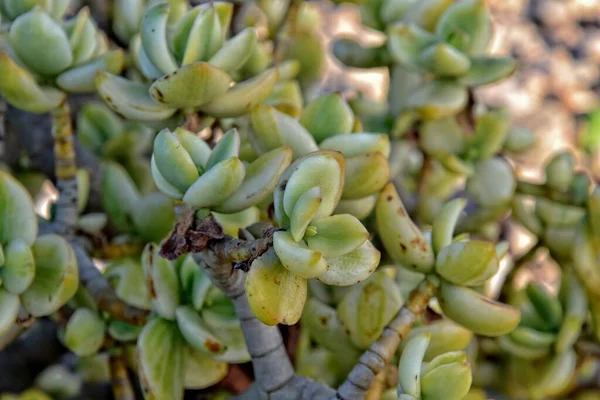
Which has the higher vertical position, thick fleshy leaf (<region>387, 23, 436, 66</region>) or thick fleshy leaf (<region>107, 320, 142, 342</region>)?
thick fleshy leaf (<region>387, 23, 436, 66</region>)

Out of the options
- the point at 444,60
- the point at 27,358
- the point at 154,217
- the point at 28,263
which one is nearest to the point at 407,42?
the point at 444,60

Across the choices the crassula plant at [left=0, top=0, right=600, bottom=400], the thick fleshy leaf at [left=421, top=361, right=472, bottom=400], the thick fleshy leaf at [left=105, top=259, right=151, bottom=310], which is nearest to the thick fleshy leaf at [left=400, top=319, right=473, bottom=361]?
the crassula plant at [left=0, top=0, right=600, bottom=400]

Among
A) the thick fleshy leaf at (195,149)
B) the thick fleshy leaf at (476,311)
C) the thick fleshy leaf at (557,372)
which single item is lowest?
the thick fleshy leaf at (557,372)

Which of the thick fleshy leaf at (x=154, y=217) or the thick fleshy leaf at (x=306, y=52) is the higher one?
the thick fleshy leaf at (x=306, y=52)

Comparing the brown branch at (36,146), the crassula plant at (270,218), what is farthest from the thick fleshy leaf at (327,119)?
the brown branch at (36,146)

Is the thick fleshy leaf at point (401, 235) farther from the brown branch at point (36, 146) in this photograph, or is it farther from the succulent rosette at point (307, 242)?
the brown branch at point (36, 146)

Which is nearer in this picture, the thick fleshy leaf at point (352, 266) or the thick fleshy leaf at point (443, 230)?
the thick fleshy leaf at point (352, 266)

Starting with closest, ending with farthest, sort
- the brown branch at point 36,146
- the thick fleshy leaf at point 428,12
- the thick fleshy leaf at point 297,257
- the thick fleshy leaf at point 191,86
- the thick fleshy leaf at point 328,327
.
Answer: the thick fleshy leaf at point 297,257, the thick fleshy leaf at point 191,86, the thick fleshy leaf at point 328,327, the thick fleshy leaf at point 428,12, the brown branch at point 36,146

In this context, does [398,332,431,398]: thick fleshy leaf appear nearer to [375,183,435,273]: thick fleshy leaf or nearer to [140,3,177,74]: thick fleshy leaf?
[375,183,435,273]: thick fleshy leaf

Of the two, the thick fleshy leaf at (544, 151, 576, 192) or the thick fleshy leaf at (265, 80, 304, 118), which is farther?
the thick fleshy leaf at (544, 151, 576, 192)
